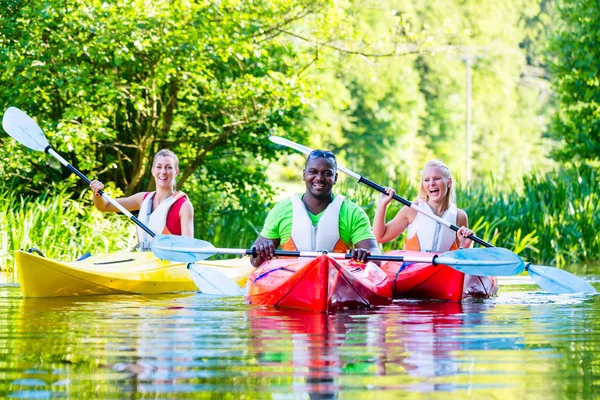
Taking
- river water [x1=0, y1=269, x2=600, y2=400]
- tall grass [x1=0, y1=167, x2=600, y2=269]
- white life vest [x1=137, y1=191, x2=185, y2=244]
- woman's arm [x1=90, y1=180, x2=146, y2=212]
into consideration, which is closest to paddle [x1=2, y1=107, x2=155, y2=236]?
woman's arm [x1=90, y1=180, x2=146, y2=212]

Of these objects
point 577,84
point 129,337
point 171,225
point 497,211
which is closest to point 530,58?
point 577,84

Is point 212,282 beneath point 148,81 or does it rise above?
beneath

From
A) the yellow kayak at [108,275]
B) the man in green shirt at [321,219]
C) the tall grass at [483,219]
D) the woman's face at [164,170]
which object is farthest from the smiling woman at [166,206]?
the tall grass at [483,219]

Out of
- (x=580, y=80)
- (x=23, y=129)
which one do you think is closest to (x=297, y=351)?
(x=23, y=129)

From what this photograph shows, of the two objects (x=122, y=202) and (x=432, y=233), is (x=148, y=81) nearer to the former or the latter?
(x=122, y=202)

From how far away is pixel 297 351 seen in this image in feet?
16.8

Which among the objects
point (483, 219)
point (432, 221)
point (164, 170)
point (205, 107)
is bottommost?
point (432, 221)

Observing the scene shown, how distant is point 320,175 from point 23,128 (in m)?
3.83

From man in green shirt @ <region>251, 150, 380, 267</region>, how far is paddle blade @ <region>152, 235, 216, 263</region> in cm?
70

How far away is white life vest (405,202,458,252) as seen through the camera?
28.0 feet

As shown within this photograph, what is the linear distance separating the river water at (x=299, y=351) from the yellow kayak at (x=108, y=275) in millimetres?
418

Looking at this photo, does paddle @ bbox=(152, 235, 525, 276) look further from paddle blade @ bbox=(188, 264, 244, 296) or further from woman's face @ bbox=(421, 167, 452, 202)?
woman's face @ bbox=(421, 167, 452, 202)

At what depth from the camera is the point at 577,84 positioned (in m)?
17.0

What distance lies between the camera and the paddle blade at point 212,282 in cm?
841
